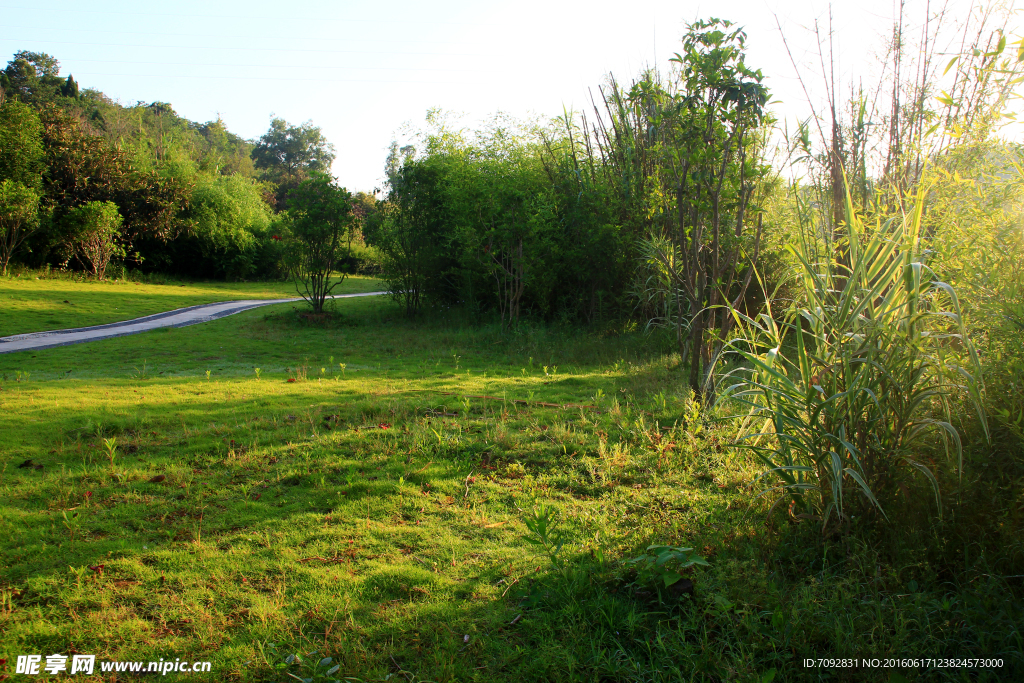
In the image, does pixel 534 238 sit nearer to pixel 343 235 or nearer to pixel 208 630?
pixel 343 235

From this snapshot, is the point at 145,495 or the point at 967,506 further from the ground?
the point at 967,506

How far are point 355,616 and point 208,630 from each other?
Answer: 2.02ft

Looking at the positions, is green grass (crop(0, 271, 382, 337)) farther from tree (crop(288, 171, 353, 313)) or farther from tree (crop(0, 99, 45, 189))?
tree (crop(288, 171, 353, 313))

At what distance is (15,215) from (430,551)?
21.4 m

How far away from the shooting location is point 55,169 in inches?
821

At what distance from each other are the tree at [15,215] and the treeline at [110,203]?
32 mm

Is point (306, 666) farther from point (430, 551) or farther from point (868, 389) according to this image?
point (868, 389)

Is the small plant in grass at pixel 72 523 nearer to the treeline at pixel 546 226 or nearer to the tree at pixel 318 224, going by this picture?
the treeline at pixel 546 226

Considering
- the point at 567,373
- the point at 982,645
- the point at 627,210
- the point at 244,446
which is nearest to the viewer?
the point at 982,645

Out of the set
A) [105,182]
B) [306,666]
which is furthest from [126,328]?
[105,182]

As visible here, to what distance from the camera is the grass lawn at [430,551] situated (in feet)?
7.38

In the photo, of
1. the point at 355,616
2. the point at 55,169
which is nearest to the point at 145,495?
the point at 355,616

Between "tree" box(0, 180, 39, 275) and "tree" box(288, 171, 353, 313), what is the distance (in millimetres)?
10301

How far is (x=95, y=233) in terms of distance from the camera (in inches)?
787
